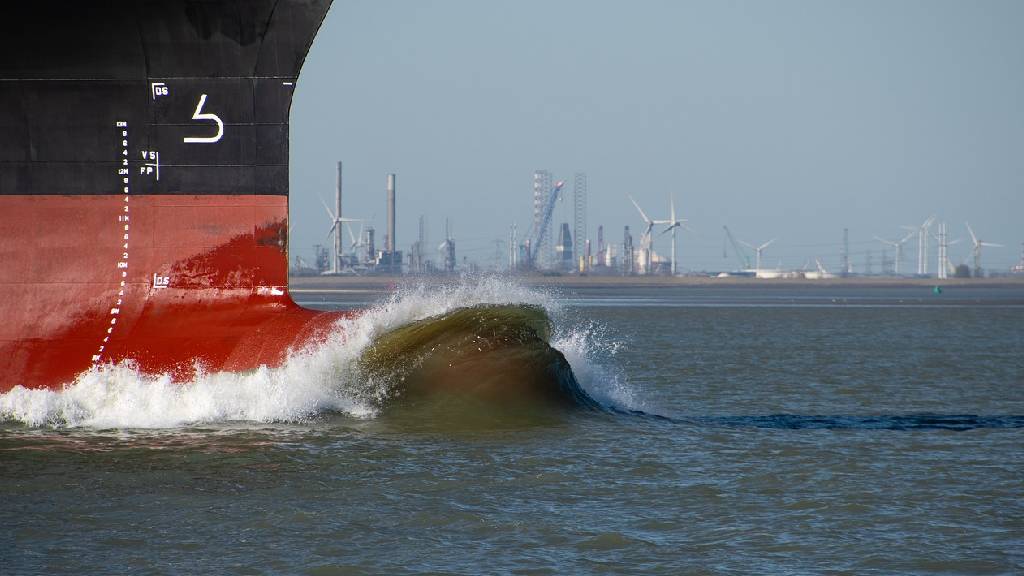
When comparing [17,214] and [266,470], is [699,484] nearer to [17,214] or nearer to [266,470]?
[266,470]

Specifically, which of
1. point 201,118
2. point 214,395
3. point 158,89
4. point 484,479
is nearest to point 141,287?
point 214,395

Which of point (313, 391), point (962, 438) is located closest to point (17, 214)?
point (313, 391)

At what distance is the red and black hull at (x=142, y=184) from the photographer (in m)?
23.5

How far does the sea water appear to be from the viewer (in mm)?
14062

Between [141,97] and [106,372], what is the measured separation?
5.02 meters

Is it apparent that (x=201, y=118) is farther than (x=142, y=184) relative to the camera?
Yes

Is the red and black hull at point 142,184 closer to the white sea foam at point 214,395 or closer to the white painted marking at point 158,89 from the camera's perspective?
the white painted marking at point 158,89

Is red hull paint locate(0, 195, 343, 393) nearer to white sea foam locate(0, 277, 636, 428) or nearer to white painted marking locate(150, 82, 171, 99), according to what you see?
white sea foam locate(0, 277, 636, 428)

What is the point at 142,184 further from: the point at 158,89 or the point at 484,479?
the point at 484,479

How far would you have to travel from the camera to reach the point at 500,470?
62.3 ft

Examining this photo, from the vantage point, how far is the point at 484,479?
60.0 ft

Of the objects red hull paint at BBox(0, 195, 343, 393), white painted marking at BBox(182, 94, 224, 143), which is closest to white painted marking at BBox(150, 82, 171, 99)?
white painted marking at BBox(182, 94, 224, 143)

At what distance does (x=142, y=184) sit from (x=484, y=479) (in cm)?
958

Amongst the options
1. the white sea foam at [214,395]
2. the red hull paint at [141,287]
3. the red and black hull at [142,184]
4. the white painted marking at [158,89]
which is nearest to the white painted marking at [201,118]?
the red and black hull at [142,184]
